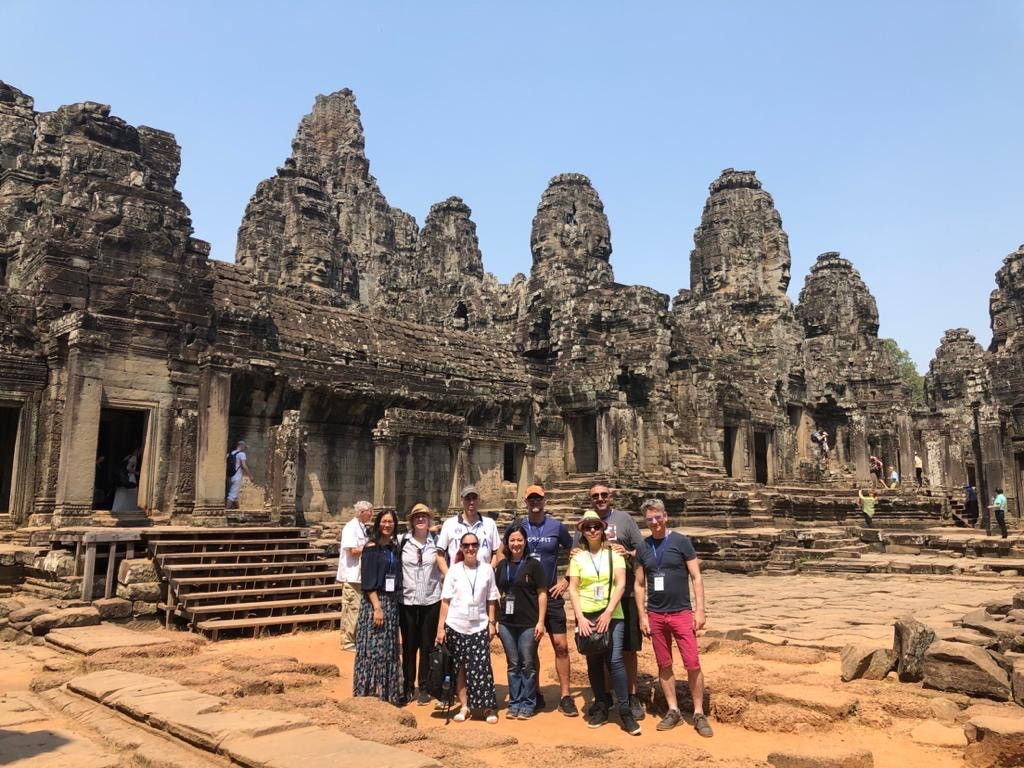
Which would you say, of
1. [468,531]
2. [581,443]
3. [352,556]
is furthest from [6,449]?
[581,443]

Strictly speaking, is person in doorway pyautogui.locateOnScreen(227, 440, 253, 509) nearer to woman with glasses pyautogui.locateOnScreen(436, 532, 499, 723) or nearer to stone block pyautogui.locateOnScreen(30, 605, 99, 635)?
stone block pyautogui.locateOnScreen(30, 605, 99, 635)

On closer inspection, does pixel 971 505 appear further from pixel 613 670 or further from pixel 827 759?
pixel 827 759

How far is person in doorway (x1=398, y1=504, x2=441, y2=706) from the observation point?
645 cm

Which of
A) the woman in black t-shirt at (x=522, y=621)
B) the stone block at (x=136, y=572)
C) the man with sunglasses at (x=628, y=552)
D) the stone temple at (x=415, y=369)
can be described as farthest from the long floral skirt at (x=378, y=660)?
the stone temple at (x=415, y=369)

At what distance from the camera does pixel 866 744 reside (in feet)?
16.8

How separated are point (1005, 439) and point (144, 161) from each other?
24.6 m

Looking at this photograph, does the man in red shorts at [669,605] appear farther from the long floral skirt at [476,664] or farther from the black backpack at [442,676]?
the black backpack at [442,676]

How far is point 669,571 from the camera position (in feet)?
18.8

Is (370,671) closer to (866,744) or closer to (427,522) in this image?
(427,522)

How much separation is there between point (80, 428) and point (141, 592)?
3.69m

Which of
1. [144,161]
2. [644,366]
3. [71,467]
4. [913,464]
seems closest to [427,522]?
[71,467]

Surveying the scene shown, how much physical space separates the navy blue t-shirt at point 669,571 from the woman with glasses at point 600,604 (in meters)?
0.20

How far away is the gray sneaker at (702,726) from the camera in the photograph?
539 cm

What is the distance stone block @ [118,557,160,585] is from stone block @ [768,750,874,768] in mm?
8254
